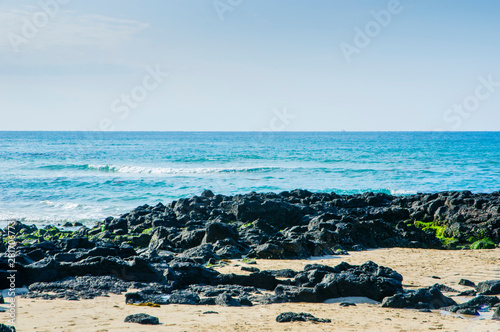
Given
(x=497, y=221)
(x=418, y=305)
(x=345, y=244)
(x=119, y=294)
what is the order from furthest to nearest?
1. (x=497, y=221)
2. (x=345, y=244)
3. (x=119, y=294)
4. (x=418, y=305)

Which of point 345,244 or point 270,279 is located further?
point 345,244

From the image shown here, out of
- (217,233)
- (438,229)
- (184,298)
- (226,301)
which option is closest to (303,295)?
(226,301)

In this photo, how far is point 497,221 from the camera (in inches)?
633

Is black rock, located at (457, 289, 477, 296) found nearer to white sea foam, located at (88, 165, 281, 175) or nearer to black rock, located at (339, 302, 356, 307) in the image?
black rock, located at (339, 302, 356, 307)

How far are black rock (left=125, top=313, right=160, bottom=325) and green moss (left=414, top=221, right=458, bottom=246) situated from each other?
11.3 meters

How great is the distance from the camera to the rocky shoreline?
8852 millimetres

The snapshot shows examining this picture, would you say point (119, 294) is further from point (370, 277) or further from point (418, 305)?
point (418, 305)

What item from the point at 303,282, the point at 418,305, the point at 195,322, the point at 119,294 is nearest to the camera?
the point at 195,322

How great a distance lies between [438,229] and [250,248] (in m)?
7.24

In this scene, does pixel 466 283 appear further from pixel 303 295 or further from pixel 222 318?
pixel 222 318

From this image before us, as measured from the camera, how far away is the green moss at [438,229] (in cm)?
1568

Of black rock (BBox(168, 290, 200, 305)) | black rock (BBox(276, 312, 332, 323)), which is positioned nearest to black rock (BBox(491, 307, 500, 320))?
black rock (BBox(276, 312, 332, 323))

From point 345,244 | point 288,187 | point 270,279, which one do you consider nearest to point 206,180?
point 288,187

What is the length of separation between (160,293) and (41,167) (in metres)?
45.5
